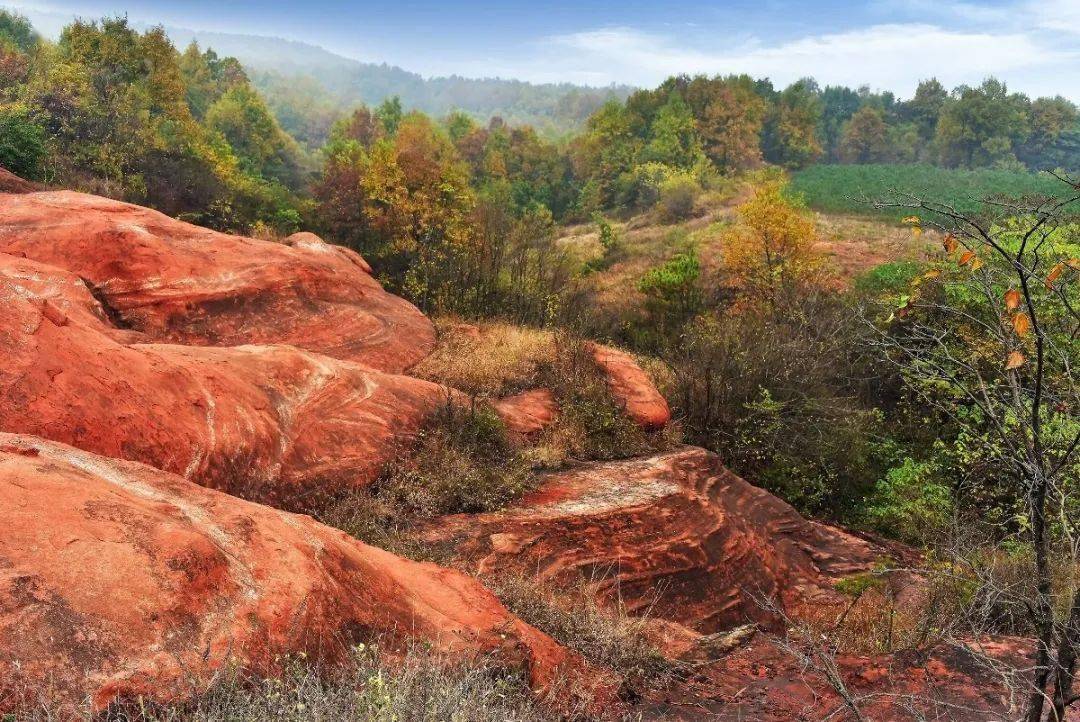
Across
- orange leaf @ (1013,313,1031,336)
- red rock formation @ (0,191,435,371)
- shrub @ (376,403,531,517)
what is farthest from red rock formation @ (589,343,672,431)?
orange leaf @ (1013,313,1031,336)

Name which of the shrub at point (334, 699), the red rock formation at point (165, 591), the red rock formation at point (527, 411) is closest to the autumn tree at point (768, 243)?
the red rock formation at point (527, 411)

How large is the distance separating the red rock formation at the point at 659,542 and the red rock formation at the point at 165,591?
2.17 m

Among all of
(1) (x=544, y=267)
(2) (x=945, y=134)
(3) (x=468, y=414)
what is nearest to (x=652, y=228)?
(1) (x=544, y=267)

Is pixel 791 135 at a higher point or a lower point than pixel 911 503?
higher

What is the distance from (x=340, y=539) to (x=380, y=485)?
2549mm

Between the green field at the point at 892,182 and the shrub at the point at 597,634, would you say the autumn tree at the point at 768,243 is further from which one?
the green field at the point at 892,182

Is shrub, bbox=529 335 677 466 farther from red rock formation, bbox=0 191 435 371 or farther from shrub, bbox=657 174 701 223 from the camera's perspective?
shrub, bbox=657 174 701 223

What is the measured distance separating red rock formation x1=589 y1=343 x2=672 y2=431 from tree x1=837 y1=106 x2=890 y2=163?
8871 cm

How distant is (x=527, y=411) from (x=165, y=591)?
21.0 feet

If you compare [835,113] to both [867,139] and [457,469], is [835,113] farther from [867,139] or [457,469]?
[457,469]

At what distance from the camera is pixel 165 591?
10.00 feet

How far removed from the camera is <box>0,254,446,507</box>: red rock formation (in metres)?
4.94

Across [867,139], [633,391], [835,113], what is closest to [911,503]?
[633,391]

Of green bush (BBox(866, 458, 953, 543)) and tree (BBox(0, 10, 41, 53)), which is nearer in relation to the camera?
green bush (BBox(866, 458, 953, 543))
